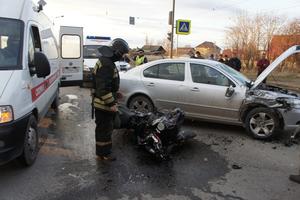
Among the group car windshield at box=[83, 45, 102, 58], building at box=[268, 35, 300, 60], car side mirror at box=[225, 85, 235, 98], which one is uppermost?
building at box=[268, 35, 300, 60]

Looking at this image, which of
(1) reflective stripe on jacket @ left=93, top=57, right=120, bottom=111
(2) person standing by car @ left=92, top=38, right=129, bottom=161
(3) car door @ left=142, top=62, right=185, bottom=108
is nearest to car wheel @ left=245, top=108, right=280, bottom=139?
(3) car door @ left=142, top=62, right=185, bottom=108

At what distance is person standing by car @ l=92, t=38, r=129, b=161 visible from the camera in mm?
4957

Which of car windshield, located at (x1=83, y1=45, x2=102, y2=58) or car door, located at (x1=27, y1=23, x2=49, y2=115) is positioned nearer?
car door, located at (x1=27, y1=23, x2=49, y2=115)

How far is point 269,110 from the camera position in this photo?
666 cm

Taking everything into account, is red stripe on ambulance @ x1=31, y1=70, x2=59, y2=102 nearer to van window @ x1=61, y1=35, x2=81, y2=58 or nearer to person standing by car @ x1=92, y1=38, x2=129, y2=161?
person standing by car @ x1=92, y1=38, x2=129, y2=161

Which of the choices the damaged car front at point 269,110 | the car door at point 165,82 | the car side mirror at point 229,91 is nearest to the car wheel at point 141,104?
the car door at point 165,82

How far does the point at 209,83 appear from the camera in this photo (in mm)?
7301

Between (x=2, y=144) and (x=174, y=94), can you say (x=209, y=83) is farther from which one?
(x=2, y=144)

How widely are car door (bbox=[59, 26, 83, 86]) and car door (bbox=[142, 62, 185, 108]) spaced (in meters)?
4.95

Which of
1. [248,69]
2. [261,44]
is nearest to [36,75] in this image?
[248,69]

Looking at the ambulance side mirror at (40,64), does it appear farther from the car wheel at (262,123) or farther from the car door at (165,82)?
the car wheel at (262,123)

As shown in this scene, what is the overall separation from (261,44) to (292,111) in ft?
86.8

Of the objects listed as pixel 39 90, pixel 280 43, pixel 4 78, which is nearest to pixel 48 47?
pixel 39 90

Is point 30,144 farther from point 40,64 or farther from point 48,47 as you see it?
point 48,47
